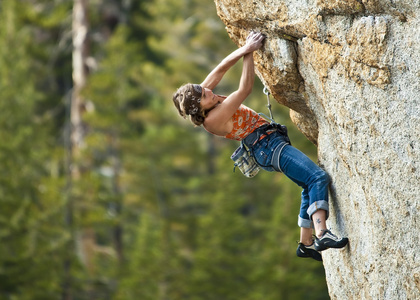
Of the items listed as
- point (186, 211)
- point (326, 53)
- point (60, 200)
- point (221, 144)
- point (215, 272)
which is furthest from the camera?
point (221, 144)

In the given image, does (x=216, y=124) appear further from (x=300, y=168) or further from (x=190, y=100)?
(x=300, y=168)

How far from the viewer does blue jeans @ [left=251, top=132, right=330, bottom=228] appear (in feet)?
18.8

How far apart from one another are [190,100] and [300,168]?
3.48ft

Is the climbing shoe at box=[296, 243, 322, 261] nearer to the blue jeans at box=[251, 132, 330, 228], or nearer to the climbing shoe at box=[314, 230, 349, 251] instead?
the blue jeans at box=[251, 132, 330, 228]

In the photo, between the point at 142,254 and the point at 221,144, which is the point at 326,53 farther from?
the point at 221,144

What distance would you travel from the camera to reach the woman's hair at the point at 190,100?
5785mm

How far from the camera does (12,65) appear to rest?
74.9 feet

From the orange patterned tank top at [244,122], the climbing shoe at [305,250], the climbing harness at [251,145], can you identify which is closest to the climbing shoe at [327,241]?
the climbing shoe at [305,250]

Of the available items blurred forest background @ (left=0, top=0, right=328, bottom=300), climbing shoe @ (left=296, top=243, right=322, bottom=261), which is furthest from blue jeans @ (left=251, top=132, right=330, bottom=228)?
blurred forest background @ (left=0, top=0, right=328, bottom=300)

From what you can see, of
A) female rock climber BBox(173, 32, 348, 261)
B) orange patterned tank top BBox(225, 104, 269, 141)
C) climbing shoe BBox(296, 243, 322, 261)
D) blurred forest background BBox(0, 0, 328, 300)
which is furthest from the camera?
blurred forest background BBox(0, 0, 328, 300)

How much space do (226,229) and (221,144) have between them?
7034 mm

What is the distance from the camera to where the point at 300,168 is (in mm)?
5770

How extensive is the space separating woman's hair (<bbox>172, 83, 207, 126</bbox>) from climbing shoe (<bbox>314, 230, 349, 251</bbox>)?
139 cm

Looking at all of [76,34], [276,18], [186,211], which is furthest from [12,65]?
[276,18]
